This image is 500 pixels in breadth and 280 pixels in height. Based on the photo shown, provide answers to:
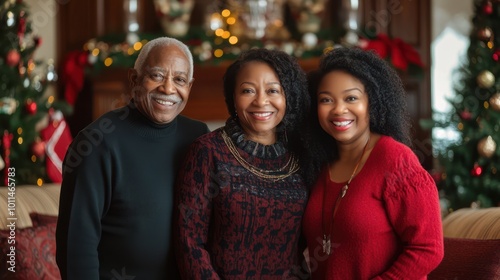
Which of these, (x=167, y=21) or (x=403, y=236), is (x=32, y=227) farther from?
(x=167, y=21)

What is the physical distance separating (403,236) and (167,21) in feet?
12.6

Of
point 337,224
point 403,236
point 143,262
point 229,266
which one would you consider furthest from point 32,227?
point 403,236

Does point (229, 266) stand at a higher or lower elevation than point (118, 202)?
lower

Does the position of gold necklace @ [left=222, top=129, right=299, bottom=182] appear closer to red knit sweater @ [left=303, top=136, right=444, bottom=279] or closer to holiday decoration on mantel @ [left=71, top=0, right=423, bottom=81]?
red knit sweater @ [left=303, top=136, right=444, bottom=279]

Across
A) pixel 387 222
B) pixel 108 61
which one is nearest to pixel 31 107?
pixel 108 61

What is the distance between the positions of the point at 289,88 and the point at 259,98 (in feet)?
0.39

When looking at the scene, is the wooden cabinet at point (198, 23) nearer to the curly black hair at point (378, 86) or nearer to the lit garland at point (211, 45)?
the lit garland at point (211, 45)

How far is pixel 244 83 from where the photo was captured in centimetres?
236

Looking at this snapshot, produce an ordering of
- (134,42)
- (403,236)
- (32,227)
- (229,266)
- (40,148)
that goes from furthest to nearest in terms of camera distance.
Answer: (134,42), (40,148), (32,227), (229,266), (403,236)

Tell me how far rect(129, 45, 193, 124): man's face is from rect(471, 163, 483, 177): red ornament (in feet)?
8.33

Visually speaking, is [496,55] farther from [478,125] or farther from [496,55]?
[478,125]

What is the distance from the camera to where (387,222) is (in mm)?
2191

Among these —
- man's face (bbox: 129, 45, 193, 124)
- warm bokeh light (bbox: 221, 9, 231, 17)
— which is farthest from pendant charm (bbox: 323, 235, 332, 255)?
warm bokeh light (bbox: 221, 9, 231, 17)

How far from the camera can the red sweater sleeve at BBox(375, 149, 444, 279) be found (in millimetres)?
2107
